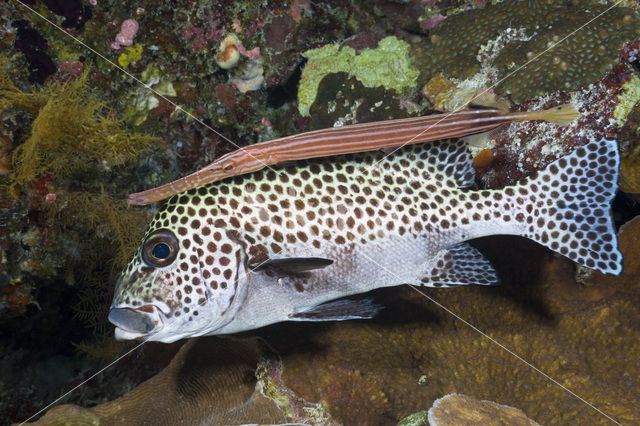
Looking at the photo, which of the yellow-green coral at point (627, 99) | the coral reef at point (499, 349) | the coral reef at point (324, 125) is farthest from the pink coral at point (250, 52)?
the yellow-green coral at point (627, 99)

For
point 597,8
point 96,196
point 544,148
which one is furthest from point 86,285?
point 597,8

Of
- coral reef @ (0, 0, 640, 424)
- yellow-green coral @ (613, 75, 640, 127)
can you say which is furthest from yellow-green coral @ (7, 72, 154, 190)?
yellow-green coral @ (613, 75, 640, 127)

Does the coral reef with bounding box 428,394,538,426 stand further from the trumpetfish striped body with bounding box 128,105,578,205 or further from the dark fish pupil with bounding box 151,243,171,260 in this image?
the dark fish pupil with bounding box 151,243,171,260

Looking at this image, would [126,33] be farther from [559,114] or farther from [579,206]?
[579,206]

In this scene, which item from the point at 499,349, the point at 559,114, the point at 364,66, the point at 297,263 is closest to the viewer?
the point at 559,114

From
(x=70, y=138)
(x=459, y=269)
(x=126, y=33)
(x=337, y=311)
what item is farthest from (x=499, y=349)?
(x=126, y=33)
